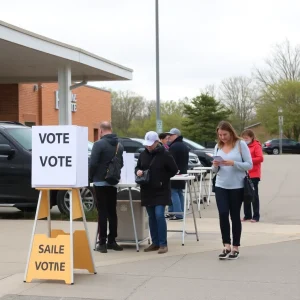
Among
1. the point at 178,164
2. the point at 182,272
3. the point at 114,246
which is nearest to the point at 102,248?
the point at 114,246

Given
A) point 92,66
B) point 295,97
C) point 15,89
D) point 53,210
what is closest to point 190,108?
point 295,97

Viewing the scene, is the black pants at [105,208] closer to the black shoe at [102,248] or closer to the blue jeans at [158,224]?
the black shoe at [102,248]

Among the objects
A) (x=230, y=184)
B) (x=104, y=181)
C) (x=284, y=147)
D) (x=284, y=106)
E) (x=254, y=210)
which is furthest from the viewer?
(x=284, y=106)

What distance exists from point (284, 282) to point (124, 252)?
2.82m

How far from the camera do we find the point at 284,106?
225 feet

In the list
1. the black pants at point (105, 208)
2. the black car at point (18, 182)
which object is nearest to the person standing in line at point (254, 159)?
the black car at point (18, 182)

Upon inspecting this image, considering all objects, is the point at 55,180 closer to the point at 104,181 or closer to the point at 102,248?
the point at 104,181

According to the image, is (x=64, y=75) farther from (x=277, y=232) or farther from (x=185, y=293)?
(x=185, y=293)

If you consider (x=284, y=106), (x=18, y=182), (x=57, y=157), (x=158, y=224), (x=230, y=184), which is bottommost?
(x=158, y=224)

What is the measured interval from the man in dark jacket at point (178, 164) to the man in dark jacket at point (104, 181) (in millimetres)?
3170

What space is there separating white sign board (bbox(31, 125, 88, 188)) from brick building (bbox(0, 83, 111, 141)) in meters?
18.1

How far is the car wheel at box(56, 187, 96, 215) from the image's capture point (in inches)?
493

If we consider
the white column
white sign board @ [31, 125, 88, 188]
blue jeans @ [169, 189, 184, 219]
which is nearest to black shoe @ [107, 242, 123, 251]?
white sign board @ [31, 125, 88, 188]

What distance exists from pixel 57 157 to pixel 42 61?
12.2 m
